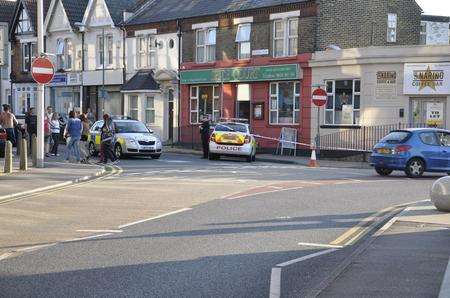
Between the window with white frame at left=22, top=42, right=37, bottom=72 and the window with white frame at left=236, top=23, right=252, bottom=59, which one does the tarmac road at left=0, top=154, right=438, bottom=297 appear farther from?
the window with white frame at left=22, top=42, right=37, bottom=72

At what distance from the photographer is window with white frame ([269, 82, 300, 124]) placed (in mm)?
32594

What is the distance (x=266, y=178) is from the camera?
62.0 ft

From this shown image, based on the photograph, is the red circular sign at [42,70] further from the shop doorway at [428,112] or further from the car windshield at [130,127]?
the shop doorway at [428,112]

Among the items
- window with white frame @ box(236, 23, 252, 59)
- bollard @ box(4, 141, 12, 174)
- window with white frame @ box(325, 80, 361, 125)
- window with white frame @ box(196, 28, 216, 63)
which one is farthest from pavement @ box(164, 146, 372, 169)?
bollard @ box(4, 141, 12, 174)

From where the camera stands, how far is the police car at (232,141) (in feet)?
85.9

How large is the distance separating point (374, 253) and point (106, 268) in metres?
3.33

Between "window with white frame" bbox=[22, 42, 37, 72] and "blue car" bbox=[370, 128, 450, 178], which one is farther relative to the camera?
"window with white frame" bbox=[22, 42, 37, 72]

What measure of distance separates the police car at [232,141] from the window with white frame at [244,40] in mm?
8927

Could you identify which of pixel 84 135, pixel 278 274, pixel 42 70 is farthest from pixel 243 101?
pixel 278 274

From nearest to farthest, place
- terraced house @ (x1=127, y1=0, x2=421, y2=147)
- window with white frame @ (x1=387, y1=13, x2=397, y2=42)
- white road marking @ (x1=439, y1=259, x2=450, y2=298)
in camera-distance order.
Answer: white road marking @ (x1=439, y1=259, x2=450, y2=298), terraced house @ (x1=127, y1=0, x2=421, y2=147), window with white frame @ (x1=387, y1=13, x2=397, y2=42)

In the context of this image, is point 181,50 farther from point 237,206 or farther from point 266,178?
point 237,206

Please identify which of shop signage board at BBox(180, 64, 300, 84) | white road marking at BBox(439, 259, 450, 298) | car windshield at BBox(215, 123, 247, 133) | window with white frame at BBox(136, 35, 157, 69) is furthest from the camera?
window with white frame at BBox(136, 35, 157, 69)

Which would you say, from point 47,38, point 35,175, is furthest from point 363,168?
point 47,38

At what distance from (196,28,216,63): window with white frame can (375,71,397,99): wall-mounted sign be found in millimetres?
10518
